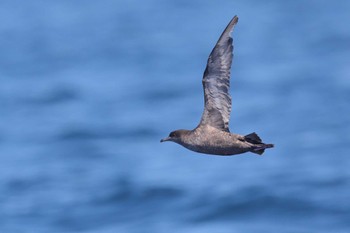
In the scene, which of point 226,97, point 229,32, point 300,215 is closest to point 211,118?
point 226,97

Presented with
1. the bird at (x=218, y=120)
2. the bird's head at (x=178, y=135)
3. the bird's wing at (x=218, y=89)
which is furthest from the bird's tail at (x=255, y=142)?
the bird's head at (x=178, y=135)

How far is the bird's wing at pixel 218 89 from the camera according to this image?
10.4 metres

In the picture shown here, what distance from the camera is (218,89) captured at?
10.6m

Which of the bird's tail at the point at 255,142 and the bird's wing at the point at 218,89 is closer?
the bird's tail at the point at 255,142

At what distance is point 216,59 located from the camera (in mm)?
10469

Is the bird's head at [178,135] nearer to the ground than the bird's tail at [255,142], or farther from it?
farther from it

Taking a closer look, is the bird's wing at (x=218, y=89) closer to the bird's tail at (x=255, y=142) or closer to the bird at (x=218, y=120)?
the bird at (x=218, y=120)

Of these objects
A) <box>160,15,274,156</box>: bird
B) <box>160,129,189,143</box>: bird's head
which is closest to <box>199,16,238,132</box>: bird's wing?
<box>160,15,274,156</box>: bird

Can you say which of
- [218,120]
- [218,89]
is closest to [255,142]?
[218,120]

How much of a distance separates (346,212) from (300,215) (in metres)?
2.05

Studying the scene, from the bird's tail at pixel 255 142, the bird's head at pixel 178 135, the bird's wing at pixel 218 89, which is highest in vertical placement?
the bird's wing at pixel 218 89

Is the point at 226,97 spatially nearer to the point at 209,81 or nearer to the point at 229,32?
the point at 209,81

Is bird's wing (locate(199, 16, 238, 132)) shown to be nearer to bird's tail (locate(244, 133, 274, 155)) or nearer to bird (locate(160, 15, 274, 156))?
bird (locate(160, 15, 274, 156))

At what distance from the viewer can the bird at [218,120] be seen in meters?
9.95
